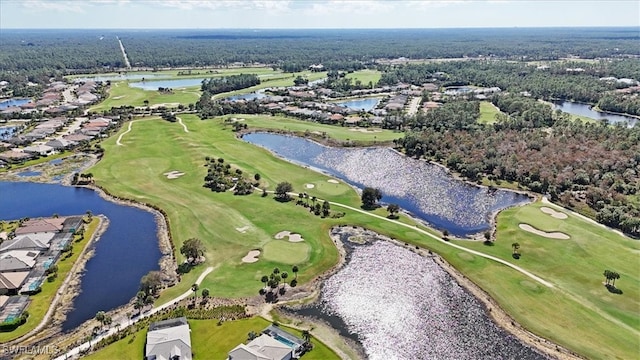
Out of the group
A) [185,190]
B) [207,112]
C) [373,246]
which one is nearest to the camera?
[373,246]

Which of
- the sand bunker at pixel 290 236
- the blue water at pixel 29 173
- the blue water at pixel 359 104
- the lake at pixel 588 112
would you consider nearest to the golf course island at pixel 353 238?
the sand bunker at pixel 290 236

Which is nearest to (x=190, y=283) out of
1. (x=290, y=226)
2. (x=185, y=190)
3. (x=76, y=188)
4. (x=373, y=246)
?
(x=290, y=226)

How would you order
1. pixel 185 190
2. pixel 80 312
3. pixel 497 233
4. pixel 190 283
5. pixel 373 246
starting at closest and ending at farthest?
pixel 80 312 → pixel 190 283 → pixel 373 246 → pixel 497 233 → pixel 185 190

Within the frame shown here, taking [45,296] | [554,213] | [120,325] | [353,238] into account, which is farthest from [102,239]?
[554,213]

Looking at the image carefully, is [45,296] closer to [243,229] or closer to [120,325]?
[120,325]

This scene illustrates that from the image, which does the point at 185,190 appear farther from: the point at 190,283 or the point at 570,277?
the point at 570,277

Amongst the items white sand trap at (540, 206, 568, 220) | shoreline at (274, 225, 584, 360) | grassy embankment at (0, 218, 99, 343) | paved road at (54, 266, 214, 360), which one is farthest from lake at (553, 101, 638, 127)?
grassy embankment at (0, 218, 99, 343)

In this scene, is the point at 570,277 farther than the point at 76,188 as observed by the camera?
No
